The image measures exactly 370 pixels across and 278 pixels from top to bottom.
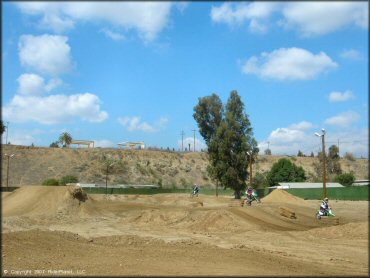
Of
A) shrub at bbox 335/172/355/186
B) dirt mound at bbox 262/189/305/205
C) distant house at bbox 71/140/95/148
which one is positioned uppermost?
distant house at bbox 71/140/95/148

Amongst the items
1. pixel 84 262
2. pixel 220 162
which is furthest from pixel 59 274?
pixel 220 162

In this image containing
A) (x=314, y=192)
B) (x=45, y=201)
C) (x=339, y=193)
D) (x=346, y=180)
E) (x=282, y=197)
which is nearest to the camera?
(x=45, y=201)

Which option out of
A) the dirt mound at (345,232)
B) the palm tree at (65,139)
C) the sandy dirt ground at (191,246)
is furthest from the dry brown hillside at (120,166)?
the dirt mound at (345,232)

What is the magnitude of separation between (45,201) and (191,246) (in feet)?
87.2

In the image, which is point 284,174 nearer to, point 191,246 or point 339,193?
point 339,193

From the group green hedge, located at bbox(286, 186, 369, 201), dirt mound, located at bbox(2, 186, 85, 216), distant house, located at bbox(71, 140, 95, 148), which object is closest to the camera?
dirt mound, located at bbox(2, 186, 85, 216)

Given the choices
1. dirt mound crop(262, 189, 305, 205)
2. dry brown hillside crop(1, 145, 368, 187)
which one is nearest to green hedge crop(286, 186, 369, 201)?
dirt mound crop(262, 189, 305, 205)

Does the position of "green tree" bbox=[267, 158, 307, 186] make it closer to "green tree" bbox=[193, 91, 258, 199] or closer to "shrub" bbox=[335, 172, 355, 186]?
"shrub" bbox=[335, 172, 355, 186]

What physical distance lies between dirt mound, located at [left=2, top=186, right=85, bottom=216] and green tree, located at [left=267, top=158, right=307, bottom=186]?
6379cm

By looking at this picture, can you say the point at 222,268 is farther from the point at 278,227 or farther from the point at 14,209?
the point at 14,209

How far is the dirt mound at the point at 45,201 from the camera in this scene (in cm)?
3997

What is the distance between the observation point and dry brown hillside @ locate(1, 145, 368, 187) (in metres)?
100

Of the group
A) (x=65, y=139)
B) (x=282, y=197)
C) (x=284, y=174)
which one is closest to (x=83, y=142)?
(x=65, y=139)

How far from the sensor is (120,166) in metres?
110
